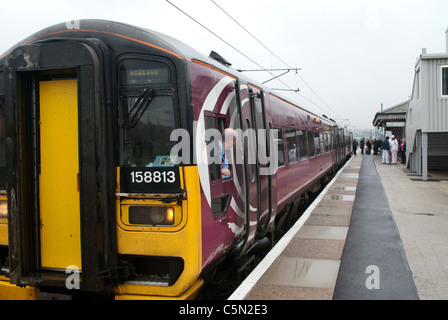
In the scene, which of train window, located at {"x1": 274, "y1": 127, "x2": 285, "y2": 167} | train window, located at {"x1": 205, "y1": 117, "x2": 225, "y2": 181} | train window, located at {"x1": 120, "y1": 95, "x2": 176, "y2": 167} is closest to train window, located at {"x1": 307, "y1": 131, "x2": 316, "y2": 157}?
train window, located at {"x1": 274, "y1": 127, "x2": 285, "y2": 167}

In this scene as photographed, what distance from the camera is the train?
356 centimetres

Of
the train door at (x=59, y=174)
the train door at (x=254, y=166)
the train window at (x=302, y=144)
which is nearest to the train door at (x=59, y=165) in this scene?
the train door at (x=59, y=174)

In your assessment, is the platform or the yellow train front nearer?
the yellow train front

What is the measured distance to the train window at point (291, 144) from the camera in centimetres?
844

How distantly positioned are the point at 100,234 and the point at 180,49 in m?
1.74

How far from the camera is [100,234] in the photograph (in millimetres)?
3643

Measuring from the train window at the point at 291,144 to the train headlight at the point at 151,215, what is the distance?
5056 mm

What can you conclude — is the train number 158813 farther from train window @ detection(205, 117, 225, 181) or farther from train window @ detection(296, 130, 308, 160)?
train window @ detection(296, 130, 308, 160)

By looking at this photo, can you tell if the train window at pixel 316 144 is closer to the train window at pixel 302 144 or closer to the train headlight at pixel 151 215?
the train window at pixel 302 144

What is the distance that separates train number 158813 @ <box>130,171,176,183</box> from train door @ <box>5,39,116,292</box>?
0.69ft

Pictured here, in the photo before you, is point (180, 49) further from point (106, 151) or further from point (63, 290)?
point (63, 290)

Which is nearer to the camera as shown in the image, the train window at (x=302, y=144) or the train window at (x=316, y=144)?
the train window at (x=302, y=144)

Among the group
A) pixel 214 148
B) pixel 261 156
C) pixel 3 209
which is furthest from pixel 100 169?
pixel 261 156

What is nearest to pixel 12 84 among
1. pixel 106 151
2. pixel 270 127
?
pixel 106 151
